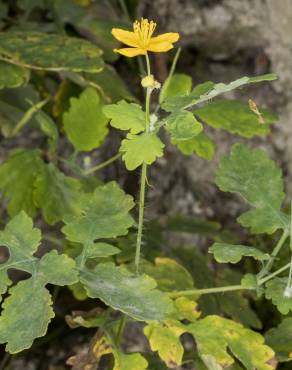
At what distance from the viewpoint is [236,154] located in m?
1.39

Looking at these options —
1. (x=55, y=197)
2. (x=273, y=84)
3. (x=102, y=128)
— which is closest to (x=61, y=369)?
(x=55, y=197)

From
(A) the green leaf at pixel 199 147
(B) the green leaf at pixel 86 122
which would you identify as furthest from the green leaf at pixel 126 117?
(B) the green leaf at pixel 86 122

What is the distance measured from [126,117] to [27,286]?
1.09ft

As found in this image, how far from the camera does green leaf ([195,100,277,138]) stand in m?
1.49

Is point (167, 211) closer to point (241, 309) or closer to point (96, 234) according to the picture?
point (241, 309)

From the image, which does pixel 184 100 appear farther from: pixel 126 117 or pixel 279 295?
pixel 279 295

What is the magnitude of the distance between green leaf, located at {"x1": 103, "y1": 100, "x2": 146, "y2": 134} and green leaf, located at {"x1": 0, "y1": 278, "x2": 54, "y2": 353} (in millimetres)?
310

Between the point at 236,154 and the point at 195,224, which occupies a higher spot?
the point at 236,154

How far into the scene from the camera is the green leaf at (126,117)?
1107mm

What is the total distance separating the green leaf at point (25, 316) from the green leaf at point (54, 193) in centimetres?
32

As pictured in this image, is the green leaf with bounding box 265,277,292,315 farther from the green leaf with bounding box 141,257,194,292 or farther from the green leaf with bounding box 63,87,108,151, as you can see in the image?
the green leaf with bounding box 63,87,108,151

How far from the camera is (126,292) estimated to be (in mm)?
1186

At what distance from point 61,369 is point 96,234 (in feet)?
1.58

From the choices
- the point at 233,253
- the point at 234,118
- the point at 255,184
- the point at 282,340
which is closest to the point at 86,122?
the point at 234,118
